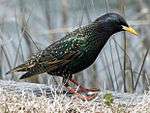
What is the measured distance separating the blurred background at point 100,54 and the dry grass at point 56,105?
135cm

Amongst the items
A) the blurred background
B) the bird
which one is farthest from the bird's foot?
the blurred background

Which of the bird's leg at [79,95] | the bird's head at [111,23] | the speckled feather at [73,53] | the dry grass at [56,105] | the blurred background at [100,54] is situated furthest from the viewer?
the blurred background at [100,54]

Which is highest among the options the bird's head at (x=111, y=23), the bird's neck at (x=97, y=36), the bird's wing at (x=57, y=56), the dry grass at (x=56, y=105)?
the bird's head at (x=111, y=23)

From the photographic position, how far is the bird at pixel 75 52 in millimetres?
5938

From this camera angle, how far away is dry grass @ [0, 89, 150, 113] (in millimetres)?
5273

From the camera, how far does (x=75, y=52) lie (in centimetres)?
599

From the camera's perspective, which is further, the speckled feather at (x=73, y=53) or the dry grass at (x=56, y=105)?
the speckled feather at (x=73, y=53)

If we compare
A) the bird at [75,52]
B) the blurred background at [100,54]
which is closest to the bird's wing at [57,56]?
the bird at [75,52]

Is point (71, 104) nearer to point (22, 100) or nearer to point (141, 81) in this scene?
point (22, 100)

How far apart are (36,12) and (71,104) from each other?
240 inches

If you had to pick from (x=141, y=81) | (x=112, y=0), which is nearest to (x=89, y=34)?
(x=141, y=81)

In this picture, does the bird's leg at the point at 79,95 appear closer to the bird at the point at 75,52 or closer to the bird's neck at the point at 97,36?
the bird at the point at 75,52

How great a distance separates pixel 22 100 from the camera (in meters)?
5.43

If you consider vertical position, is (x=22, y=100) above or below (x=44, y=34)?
below
